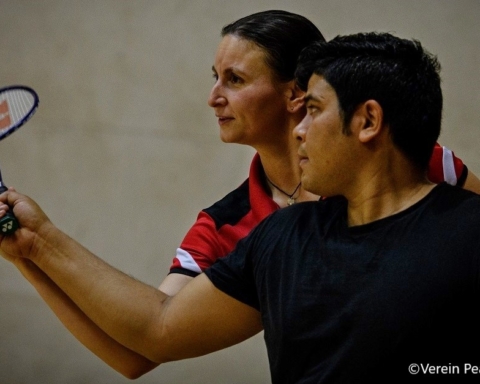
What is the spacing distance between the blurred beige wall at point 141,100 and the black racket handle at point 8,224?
6.99 ft

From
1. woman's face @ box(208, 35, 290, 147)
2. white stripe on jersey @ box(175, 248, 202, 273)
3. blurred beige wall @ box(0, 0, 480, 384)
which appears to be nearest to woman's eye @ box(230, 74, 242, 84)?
woman's face @ box(208, 35, 290, 147)

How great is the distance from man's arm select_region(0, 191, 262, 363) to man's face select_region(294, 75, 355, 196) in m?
0.32

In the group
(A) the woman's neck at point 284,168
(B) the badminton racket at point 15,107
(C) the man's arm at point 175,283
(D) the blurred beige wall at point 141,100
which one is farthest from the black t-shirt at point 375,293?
(D) the blurred beige wall at point 141,100

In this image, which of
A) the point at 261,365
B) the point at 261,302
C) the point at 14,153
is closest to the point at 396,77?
the point at 261,302

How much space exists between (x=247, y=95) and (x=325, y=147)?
0.75m

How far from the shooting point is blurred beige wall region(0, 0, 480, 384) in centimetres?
409

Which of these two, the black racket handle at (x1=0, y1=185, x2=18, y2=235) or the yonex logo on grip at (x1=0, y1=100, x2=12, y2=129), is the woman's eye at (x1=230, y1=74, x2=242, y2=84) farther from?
the black racket handle at (x1=0, y1=185, x2=18, y2=235)

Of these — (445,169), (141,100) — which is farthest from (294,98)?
(141,100)

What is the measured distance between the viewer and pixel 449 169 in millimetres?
2281

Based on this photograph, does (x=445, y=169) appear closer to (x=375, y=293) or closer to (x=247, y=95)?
(x=247, y=95)

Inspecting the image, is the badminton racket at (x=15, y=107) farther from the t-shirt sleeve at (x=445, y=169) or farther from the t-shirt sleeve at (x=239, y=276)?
the t-shirt sleeve at (x=445, y=169)

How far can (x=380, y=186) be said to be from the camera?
5.35 feet

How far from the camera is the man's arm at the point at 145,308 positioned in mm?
1797

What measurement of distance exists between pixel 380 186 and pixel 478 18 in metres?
2.75
